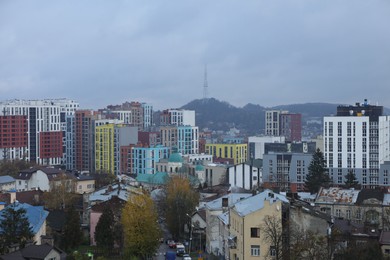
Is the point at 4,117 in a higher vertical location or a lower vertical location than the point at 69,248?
higher

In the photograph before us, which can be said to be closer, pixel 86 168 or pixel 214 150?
pixel 86 168

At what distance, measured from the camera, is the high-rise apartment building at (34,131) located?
12475cm

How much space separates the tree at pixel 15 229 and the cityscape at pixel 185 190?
0.11 metres

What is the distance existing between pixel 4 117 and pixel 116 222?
8165 cm

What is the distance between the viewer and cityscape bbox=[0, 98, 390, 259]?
120 feet

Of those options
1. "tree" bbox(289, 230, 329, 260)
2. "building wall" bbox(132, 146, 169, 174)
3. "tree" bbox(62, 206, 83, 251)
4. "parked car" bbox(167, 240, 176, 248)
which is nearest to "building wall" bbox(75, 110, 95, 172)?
"building wall" bbox(132, 146, 169, 174)

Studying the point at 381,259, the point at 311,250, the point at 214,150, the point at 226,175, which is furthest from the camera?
the point at 214,150

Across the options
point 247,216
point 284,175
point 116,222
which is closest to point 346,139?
point 284,175

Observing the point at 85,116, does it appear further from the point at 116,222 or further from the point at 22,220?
the point at 22,220

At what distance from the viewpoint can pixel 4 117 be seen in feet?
406

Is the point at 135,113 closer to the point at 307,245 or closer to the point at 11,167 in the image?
the point at 11,167

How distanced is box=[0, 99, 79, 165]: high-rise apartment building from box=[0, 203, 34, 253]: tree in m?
86.7

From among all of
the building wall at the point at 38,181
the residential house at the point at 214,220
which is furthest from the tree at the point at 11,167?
the residential house at the point at 214,220

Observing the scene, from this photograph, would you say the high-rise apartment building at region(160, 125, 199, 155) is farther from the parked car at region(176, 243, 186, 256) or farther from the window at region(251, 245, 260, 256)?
the window at region(251, 245, 260, 256)
